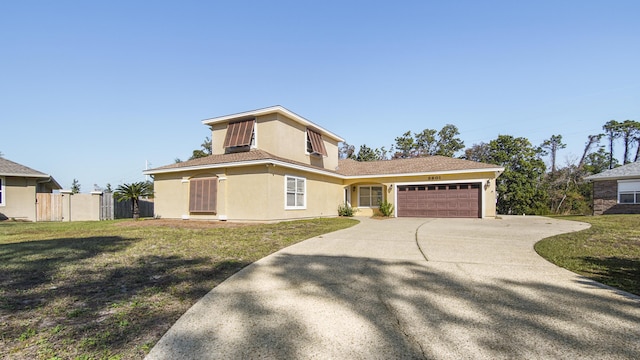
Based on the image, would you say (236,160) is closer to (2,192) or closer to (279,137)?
(279,137)

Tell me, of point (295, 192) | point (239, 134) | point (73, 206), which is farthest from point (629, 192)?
point (73, 206)

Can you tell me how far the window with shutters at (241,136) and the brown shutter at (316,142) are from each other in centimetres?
348

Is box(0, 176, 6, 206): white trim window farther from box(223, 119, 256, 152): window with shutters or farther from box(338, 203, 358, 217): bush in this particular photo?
box(338, 203, 358, 217): bush

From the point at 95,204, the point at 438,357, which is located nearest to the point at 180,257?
the point at 438,357

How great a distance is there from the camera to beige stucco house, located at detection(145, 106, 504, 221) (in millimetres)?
13609

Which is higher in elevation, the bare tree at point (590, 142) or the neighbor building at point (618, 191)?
the bare tree at point (590, 142)

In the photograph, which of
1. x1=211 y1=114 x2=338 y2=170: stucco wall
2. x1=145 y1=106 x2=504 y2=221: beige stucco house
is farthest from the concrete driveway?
x1=211 y1=114 x2=338 y2=170: stucco wall

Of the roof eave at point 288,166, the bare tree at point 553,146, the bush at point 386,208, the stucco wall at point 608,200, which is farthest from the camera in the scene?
the bare tree at point 553,146

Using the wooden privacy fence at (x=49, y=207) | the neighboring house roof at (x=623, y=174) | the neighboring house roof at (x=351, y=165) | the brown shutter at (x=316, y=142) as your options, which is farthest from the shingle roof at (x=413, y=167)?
the wooden privacy fence at (x=49, y=207)

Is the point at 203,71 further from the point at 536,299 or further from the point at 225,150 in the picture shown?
the point at 536,299

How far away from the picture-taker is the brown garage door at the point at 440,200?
17.2m

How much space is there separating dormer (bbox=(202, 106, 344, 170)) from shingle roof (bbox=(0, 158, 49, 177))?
995 cm

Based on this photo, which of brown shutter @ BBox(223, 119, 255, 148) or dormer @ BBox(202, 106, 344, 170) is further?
brown shutter @ BBox(223, 119, 255, 148)

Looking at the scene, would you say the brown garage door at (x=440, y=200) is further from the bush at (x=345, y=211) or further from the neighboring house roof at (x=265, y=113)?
the neighboring house roof at (x=265, y=113)
